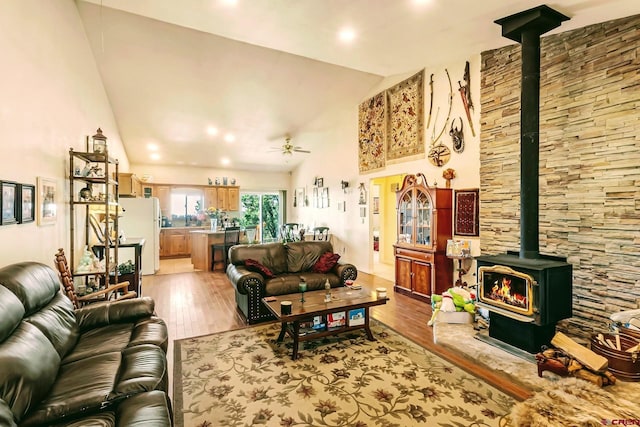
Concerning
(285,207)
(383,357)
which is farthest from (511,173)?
(285,207)

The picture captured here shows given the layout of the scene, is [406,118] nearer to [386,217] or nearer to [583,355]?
[386,217]

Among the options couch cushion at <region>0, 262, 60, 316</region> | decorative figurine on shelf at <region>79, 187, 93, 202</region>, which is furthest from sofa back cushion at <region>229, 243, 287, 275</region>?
couch cushion at <region>0, 262, 60, 316</region>

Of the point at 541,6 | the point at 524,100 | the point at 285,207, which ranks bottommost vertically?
the point at 285,207

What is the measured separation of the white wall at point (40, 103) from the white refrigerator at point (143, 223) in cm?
253

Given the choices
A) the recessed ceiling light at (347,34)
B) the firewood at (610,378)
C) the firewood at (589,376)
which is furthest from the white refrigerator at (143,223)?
the firewood at (610,378)

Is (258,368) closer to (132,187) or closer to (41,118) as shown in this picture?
(41,118)

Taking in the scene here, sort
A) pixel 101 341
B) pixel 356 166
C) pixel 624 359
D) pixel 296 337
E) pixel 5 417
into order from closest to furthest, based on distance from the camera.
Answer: pixel 5 417 < pixel 101 341 < pixel 624 359 < pixel 296 337 < pixel 356 166

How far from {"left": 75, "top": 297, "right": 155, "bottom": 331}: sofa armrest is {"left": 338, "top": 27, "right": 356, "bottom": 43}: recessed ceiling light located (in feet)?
10.6

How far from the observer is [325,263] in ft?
14.5

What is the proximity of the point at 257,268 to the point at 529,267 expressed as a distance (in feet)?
9.84

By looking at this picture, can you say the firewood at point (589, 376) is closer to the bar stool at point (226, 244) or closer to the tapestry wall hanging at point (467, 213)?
the tapestry wall hanging at point (467, 213)

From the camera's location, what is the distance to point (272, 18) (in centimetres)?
291

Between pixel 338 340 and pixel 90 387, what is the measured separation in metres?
2.21

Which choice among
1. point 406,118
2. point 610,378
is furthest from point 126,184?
point 610,378
